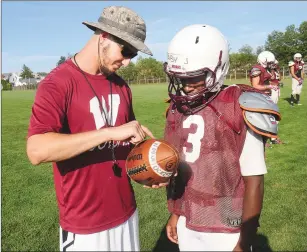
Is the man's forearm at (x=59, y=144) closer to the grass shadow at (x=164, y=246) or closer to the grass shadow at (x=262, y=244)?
the grass shadow at (x=164, y=246)

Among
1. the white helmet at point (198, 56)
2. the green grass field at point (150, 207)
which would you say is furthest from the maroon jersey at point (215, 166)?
the green grass field at point (150, 207)

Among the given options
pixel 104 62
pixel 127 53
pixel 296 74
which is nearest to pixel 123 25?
pixel 127 53

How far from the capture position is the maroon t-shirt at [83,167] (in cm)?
266

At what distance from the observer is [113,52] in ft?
9.31

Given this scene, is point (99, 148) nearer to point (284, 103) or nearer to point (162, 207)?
point (162, 207)

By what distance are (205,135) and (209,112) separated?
0.55 feet

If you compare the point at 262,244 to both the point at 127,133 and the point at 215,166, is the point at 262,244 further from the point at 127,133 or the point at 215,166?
the point at 127,133

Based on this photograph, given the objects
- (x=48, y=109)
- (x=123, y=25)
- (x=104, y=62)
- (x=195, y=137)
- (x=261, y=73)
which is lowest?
(x=195, y=137)

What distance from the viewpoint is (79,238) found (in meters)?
2.72

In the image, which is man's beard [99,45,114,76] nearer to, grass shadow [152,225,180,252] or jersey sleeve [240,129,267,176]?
jersey sleeve [240,129,267,176]

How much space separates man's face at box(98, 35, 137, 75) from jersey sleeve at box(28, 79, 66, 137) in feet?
1.42

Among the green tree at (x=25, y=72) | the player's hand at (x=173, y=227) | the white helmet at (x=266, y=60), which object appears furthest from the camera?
the green tree at (x=25, y=72)

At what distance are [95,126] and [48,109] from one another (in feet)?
1.29

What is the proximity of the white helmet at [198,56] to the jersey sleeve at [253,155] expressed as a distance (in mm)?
460
